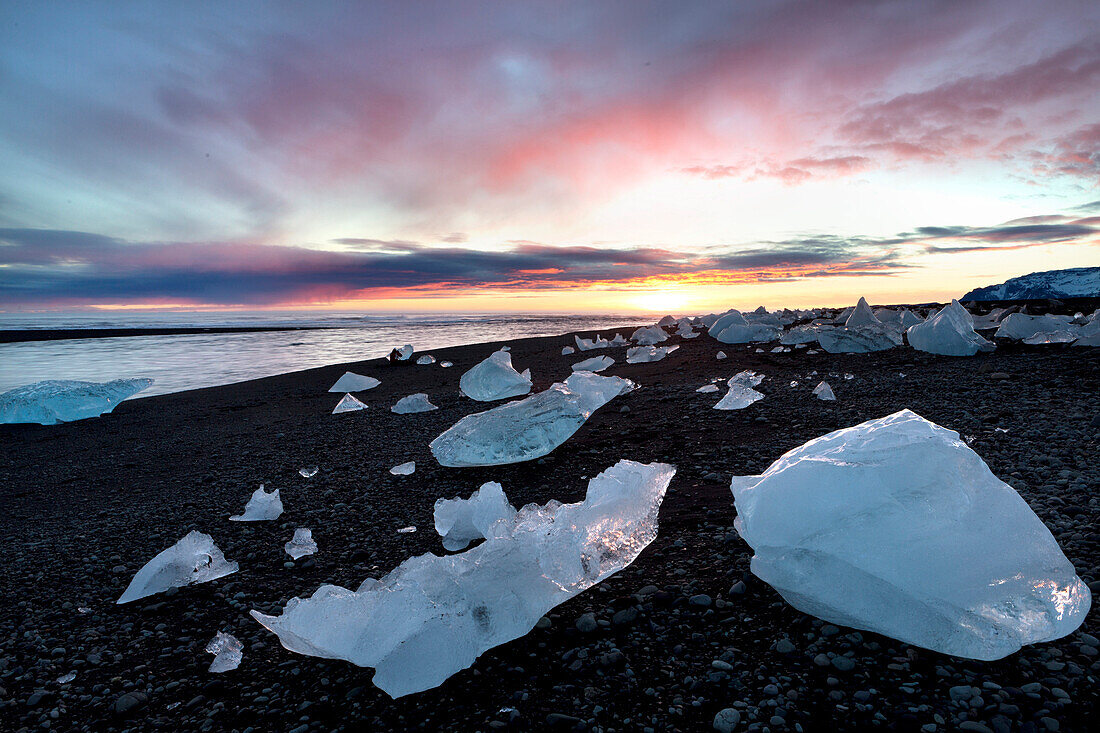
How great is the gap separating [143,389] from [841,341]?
1245cm

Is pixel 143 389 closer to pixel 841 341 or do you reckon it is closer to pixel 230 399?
pixel 230 399

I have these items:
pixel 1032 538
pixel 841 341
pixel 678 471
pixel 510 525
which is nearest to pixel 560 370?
pixel 841 341

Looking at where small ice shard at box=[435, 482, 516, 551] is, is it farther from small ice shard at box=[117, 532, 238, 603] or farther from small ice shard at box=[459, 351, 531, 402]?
small ice shard at box=[459, 351, 531, 402]

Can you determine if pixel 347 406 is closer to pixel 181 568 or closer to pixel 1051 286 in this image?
pixel 181 568

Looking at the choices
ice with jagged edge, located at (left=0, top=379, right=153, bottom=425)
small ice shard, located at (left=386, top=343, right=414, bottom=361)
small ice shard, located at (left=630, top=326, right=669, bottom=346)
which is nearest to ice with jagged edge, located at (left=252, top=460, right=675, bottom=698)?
ice with jagged edge, located at (left=0, top=379, right=153, bottom=425)

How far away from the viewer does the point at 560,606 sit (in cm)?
219

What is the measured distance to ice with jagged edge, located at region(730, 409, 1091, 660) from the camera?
1653 millimetres

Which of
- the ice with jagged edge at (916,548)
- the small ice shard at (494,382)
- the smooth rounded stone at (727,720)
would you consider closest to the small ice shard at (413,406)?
the small ice shard at (494,382)

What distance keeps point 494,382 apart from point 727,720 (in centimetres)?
561

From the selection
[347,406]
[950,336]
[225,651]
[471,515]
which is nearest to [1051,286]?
[950,336]

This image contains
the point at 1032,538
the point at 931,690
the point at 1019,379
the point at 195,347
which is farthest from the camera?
the point at 195,347

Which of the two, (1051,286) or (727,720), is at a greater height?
(727,720)

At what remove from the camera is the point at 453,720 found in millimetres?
1634

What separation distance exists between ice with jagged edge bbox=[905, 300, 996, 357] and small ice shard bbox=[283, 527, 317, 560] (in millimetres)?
7858
